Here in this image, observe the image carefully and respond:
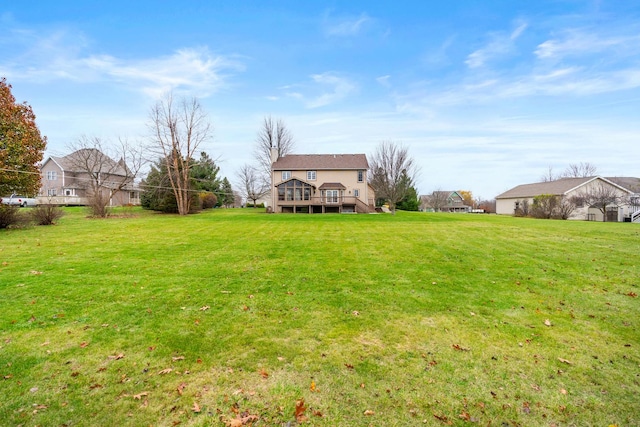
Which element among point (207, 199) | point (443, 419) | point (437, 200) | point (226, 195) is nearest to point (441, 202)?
point (437, 200)

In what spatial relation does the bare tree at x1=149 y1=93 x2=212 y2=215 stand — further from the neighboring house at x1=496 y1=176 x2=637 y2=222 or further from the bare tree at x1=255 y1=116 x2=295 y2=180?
the neighboring house at x1=496 y1=176 x2=637 y2=222

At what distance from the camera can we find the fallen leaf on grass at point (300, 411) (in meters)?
2.68

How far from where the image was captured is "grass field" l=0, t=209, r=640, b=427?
2.81 metres

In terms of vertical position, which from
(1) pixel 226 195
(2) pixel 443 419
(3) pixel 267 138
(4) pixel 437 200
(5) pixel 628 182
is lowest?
(2) pixel 443 419

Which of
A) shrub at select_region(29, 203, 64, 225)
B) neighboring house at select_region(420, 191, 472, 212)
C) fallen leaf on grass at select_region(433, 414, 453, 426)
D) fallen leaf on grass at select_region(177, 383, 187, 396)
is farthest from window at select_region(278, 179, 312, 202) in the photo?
neighboring house at select_region(420, 191, 472, 212)

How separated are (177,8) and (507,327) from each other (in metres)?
17.8

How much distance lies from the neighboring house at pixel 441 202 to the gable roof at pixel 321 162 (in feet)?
119

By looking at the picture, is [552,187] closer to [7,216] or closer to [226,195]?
[226,195]

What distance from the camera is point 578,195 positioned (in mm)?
33406

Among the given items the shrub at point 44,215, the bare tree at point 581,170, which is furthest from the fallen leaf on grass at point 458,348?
the bare tree at point 581,170

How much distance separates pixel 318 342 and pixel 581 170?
7520 centimetres

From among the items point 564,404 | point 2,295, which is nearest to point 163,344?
point 2,295

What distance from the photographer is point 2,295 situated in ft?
18.3

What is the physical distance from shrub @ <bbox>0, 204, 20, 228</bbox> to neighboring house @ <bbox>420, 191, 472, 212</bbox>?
65732 millimetres
